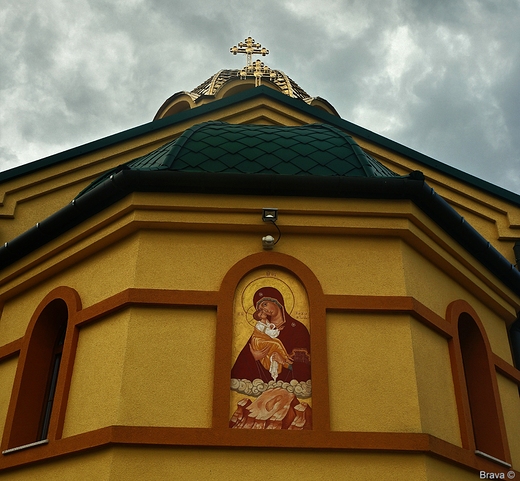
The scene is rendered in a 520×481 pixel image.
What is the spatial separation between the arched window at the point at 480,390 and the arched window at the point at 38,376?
4.86 meters

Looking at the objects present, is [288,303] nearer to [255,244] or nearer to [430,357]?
[255,244]

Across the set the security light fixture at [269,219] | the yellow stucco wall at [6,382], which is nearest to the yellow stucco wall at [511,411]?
the security light fixture at [269,219]

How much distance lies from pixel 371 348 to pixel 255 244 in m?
1.67

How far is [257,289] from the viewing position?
7.14 metres

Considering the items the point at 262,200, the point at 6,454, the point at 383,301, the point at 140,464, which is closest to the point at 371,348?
the point at 383,301

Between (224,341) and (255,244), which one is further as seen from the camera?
(255,244)

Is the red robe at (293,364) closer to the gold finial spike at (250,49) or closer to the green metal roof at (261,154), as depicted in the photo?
the green metal roof at (261,154)

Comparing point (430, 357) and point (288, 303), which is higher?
point (288, 303)

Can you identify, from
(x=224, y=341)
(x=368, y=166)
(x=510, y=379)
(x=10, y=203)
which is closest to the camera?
(x=224, y=341)

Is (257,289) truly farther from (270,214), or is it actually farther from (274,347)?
(270,214)

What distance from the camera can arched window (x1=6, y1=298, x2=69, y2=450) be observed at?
769cm

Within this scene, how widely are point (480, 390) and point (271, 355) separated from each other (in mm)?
2948

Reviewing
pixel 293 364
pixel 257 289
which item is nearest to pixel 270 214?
pixel 257 289

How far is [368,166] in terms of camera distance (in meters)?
7.92
